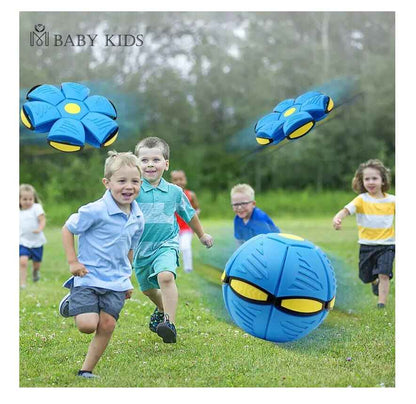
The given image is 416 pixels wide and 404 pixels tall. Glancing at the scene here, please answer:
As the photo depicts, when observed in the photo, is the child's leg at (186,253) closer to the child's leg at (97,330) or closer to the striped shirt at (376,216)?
the striped shirt at (376,216)

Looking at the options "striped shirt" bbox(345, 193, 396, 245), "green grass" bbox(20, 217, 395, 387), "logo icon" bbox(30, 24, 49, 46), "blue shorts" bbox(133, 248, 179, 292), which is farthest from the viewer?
"striped shirt" bbox(345, 193, 396, 245)

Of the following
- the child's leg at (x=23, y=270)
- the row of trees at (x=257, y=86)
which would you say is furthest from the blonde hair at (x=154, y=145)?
the row of trees at (x=257, y=86)

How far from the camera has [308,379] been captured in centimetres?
415

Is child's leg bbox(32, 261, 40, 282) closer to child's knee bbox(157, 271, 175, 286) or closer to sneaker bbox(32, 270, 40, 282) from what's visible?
sneaker bbox(32, 270, 40, 282)

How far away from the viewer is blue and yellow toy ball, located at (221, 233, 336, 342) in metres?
3.87

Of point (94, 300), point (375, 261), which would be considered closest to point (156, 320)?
point (94, 300)

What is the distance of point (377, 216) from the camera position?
5844mm

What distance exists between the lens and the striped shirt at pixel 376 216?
5.82 m

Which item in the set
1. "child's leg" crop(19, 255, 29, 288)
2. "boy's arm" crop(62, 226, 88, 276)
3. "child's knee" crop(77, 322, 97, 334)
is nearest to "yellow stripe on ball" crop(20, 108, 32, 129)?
"boy's arm" crop(62, 226, 88, 276)

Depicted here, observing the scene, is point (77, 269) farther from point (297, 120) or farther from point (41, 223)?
point (41, 223)

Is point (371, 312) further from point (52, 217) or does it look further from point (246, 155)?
point (246, 155)

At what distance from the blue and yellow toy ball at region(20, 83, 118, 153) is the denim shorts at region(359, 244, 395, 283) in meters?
2.67
